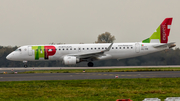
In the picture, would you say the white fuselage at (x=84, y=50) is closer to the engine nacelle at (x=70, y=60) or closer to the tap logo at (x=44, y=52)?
the tap logo at (x=44, y=52)

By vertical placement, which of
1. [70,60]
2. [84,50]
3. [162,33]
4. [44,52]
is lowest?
[70,60]

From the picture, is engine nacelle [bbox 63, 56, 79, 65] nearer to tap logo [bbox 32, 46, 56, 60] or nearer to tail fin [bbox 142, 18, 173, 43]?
tap logo [bbox 32, 46, 56, 60]

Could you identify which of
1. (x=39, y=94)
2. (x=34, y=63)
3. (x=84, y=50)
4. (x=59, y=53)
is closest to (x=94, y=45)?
(x=84, y=50)

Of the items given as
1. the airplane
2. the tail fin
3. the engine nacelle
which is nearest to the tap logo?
the airplane

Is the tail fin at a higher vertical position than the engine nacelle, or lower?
higher

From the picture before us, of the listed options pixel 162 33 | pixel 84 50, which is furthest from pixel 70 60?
pixel 162 33

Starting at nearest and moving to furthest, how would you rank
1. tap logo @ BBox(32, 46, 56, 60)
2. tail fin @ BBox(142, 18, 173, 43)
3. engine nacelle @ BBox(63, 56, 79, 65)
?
engine nacelle @ BBox(63, 56, 79, 65) → tap logo @ BBox(32, 46, 56, 60) → tail fin @ BBox(142, 18, 173, 43)

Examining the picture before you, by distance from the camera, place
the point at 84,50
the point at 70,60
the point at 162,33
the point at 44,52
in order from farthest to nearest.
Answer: the point at 162,33
the point at 84,50
the point at 44,52
the point at 70,60

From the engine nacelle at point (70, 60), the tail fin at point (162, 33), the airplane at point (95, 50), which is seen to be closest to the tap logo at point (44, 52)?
the airplane at point (95, 50)

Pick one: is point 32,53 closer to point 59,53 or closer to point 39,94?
point 59,53

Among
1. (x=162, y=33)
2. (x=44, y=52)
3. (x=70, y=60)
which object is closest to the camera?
(x=70, y=60)

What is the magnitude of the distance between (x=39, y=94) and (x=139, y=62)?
29148mm

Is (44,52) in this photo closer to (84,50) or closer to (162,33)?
(84,50)

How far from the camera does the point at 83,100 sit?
968 cm
